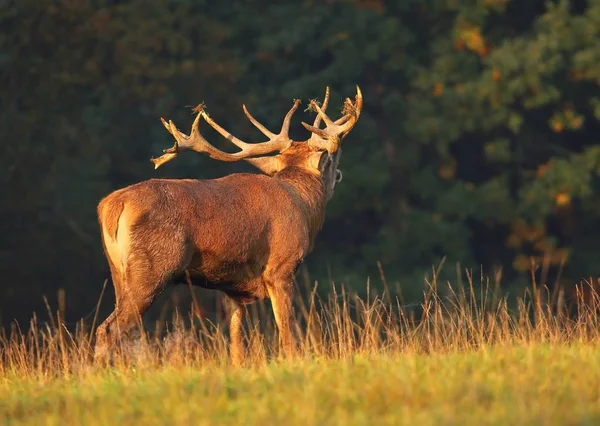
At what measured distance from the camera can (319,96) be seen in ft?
82.2

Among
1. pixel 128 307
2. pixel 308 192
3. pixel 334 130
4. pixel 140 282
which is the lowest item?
pixel 128 307

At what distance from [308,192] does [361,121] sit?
15099mm

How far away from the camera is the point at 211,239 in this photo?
10.1 metres

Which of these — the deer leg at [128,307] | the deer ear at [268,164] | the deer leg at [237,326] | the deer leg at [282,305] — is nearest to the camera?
the deer leg at [128,307]

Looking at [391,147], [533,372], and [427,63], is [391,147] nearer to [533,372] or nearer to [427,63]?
[427,63]

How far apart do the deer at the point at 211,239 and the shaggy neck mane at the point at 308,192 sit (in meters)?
0.01

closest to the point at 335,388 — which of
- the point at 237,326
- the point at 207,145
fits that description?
the point at 237,326

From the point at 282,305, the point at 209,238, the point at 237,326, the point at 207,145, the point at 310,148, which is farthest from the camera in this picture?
the point at 310,148

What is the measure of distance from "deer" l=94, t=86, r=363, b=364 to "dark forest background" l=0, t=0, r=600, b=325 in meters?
10.9

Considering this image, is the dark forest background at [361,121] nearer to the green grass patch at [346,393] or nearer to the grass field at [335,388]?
the grass field at [335,388]

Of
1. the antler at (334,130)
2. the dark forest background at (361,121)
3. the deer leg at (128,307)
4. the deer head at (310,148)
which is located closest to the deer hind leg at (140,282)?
the deer leg at (128,307)

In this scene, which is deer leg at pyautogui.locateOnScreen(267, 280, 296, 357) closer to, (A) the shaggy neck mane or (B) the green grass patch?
(A) the shaggy neck mane

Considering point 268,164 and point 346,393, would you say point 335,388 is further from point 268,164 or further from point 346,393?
point 268,164

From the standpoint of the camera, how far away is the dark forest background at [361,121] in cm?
2266
